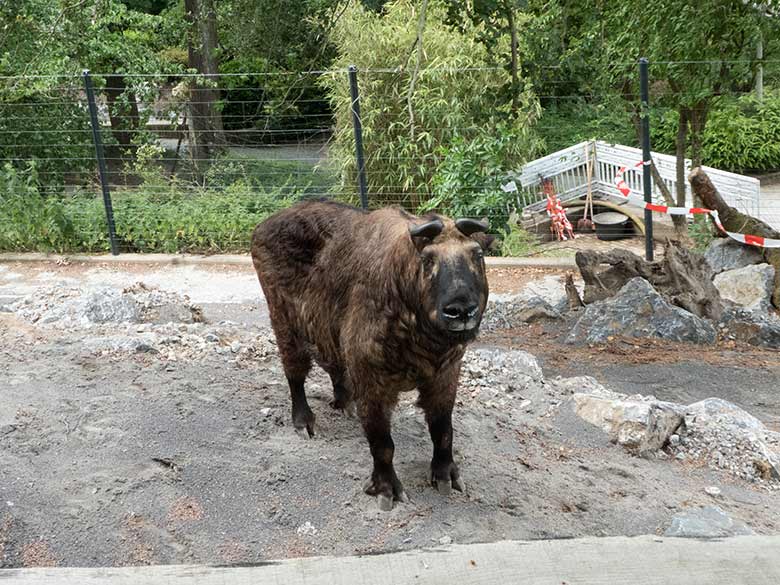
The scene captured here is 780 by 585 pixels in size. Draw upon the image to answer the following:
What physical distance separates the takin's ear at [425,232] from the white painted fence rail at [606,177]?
8322mm

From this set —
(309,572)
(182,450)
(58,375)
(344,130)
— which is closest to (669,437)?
(182,450)

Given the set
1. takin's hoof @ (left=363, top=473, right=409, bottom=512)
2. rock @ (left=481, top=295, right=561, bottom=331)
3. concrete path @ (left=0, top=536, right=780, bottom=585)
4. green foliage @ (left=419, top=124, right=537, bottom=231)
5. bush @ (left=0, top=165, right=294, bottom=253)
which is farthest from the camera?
bush @ (left=0, top=165, right=294, bottom=253)

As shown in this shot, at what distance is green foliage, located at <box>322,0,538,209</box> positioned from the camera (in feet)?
38.2

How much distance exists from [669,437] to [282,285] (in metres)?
2.38

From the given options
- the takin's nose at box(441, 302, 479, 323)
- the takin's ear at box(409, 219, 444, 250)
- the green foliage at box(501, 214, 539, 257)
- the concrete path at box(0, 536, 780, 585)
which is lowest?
the green foliage at box(501, 214, 539, 257)

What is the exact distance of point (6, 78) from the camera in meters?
11.5

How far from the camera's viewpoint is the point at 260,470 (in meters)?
4.40

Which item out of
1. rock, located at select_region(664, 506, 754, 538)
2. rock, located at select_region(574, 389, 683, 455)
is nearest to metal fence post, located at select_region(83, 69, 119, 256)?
rock, located at select_region(574, 389, 683, 455)

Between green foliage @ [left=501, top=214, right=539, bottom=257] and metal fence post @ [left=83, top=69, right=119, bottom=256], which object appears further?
metal fence post @ [left=83, top=69, right=119, bottom=256]

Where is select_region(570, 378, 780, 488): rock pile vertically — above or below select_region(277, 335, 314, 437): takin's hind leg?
below

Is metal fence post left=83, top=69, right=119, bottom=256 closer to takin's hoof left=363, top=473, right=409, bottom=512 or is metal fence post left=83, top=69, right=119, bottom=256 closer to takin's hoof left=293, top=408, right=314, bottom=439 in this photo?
takin's hoof left=293, top=408, right=314, bottom=439

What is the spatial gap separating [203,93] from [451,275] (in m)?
13.1

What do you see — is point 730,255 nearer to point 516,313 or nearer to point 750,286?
point 750,286

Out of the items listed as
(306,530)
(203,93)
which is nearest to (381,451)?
(306,530)
